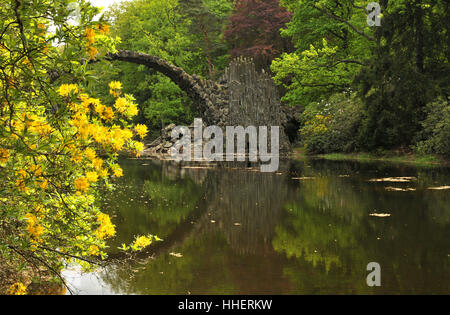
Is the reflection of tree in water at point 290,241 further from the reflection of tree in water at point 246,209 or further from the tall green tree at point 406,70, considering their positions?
the tall green tree at point 406,70

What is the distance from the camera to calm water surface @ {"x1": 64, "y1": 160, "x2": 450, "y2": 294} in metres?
4.38

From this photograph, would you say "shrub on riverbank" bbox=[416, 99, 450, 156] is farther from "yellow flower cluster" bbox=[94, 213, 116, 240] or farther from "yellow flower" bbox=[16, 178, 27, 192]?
"yellow flower" bbox=[16, 178, 27, 192]

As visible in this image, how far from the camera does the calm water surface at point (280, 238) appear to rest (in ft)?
14.4

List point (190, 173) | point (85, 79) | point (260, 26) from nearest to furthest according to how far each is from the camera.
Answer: point (85, 79)
point (190, 173)
point (260, 26)

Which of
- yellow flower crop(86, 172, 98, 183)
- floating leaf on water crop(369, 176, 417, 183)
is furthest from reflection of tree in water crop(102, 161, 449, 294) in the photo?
yellow flower crop(86, 172, 98, 183)

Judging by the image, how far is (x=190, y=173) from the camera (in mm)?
16484

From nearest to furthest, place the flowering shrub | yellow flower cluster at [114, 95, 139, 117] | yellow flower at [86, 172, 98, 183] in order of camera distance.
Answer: the flowering shrub, yellow flower at [86, 172, 98, 183], yellow flower cluster at [114, 95, 139, 117]

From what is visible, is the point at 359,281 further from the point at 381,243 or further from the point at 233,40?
the point at 233,40

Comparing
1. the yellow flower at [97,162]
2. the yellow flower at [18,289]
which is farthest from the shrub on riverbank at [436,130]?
the yellow flower at [18,289]

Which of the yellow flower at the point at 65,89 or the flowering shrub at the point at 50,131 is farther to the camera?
the yellow flower at the point at 65,89

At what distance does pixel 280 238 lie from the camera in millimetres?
6355
